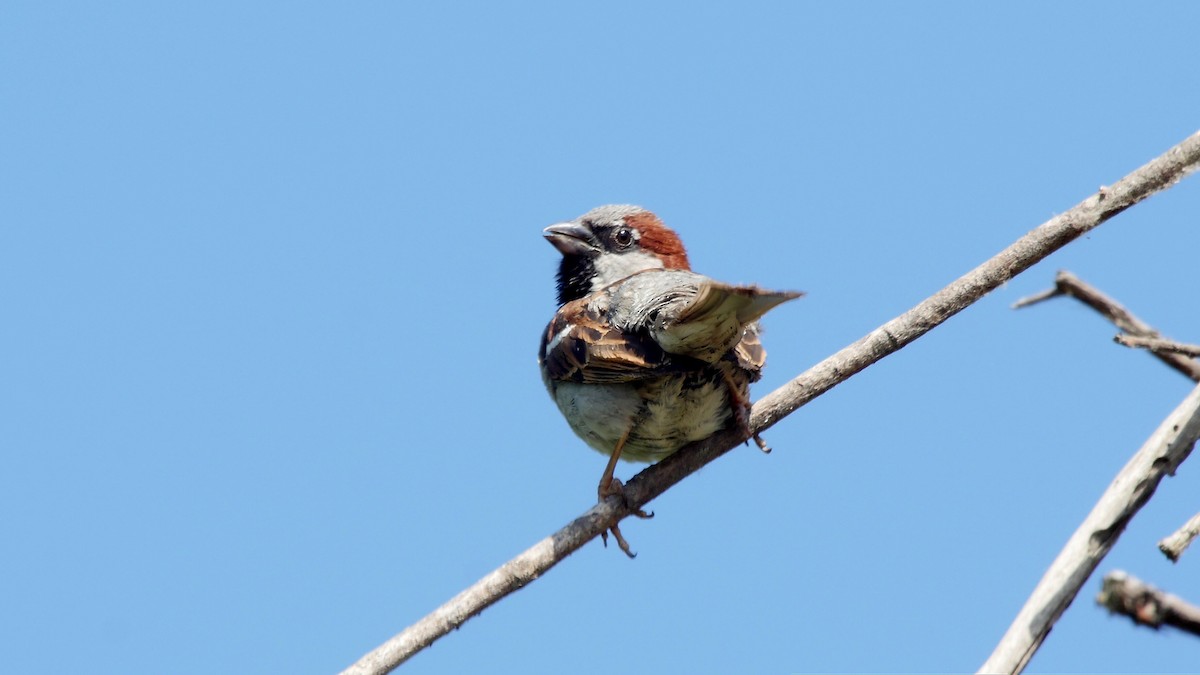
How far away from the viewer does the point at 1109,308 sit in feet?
14.2

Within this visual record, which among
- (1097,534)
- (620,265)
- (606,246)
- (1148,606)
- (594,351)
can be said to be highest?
(606,246)

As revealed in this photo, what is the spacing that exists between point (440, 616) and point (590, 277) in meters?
3.30

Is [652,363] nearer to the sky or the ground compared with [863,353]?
nearer to the sky

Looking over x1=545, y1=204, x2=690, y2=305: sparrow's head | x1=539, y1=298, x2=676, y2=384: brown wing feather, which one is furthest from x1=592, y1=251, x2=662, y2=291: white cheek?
x1=539, y1=298, x2=676, y2=384: brown wing feather

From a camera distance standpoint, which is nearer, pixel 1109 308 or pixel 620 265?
pixel 1109 308

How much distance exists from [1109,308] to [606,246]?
10.6 ft

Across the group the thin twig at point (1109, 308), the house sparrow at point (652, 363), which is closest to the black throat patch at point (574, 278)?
the house sparrow at point (652, 363)

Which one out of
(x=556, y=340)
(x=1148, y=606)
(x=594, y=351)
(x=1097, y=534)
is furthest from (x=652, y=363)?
(x=1148, y=606)

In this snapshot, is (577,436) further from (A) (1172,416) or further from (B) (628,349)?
(A) (1172,416)

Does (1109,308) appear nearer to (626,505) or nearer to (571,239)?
(626,505)

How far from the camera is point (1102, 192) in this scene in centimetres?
368

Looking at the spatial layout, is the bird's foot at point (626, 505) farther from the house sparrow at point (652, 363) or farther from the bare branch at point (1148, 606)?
the bare branch at point (1148, 606)

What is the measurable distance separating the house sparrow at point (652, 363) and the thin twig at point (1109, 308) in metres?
1.12

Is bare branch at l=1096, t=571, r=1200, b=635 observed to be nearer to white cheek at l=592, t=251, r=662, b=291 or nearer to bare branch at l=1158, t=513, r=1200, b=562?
bare branch at l=1158, t=513, r=1200, b=562
